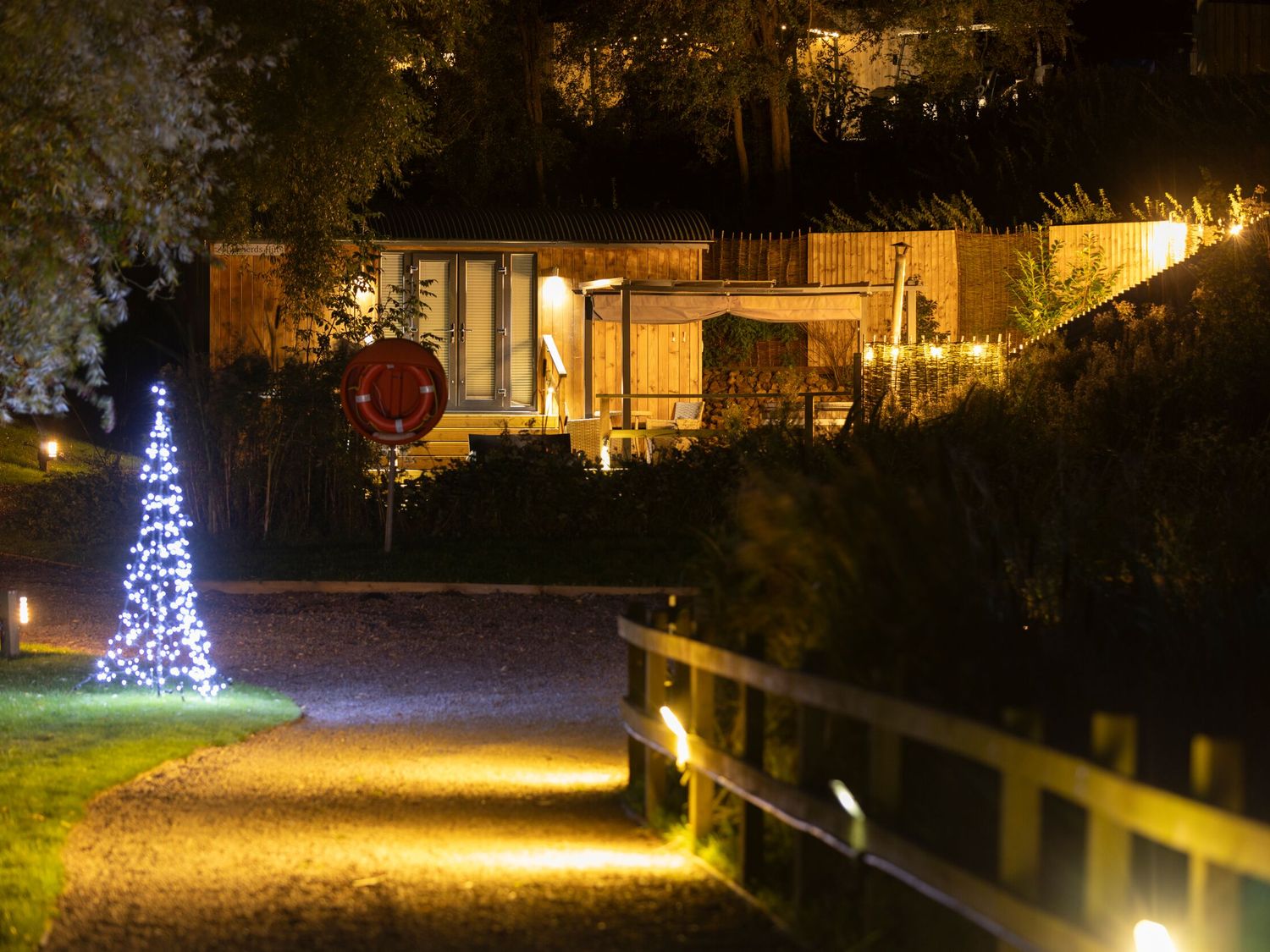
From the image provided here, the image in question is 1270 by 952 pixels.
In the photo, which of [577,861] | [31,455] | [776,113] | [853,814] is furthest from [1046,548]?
[776,113]

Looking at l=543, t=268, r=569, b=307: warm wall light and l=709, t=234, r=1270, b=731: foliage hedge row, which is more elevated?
l=543, t=268, r=569, b=307: warm wall light

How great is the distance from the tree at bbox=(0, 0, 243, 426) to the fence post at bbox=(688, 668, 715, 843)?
330 cm

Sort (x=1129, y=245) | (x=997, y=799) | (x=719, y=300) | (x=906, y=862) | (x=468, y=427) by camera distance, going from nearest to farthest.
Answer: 1. (x=906, y=862)
2. (x=997, y=799)
3. (x=719, y=300)
4. (x=1129, y=245)
5. (x=468, y=427)

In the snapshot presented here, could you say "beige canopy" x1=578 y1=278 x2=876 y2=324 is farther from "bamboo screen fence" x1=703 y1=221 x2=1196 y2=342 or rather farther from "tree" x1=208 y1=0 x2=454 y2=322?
"tree" x1=208 y1=0 x2=454 y2=322

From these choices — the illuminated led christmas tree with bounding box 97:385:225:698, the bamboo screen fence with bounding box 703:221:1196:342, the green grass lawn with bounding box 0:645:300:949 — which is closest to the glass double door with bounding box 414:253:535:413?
the bamboo screen fence with bounding box 703:221:1196:342

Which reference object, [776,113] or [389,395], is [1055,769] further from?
[776,113]

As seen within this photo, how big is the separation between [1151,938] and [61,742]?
23.8 ft

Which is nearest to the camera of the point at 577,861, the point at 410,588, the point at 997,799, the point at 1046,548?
the point at 997,799

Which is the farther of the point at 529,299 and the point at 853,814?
the point at 529,299

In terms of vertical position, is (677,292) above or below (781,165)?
below

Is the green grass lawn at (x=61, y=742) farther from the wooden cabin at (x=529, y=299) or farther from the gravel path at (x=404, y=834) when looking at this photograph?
the wooden cabin at (x=529, y=299)

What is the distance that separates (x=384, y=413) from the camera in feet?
56.0

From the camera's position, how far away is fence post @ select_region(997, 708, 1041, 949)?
444 centimetres

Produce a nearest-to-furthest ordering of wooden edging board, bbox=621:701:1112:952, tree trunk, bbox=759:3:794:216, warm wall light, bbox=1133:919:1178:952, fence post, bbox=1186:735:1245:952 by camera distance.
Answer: fence post, bbox=1186:735:1245:952 → warm wall light, bbox=1133:919:1178:952 → wooden edging board, bbox=621:701:1112:952 → tree trunk, bbox=759:3:794:216
